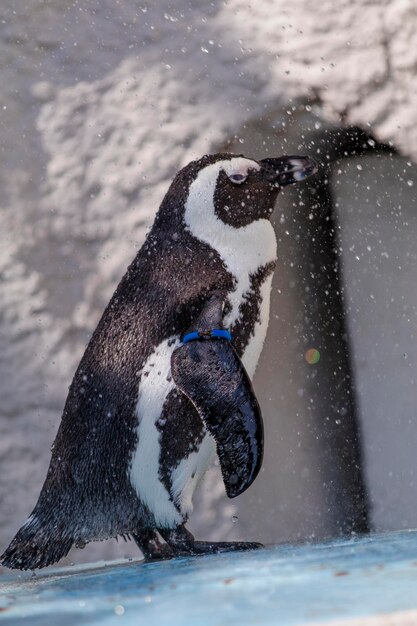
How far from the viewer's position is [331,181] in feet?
5.80

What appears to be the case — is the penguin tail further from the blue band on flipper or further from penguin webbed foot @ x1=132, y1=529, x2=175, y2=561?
the blue band on flipper

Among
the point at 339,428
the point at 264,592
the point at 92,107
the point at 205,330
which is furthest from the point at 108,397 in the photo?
the point at 92,107

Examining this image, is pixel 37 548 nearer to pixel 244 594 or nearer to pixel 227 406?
pixel 227 406

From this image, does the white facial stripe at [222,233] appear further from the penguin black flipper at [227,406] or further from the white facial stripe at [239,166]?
the penguin black flipper at [227,406]

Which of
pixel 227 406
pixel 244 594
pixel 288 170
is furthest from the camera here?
pixel 288 170

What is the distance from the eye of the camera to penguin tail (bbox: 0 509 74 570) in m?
1.16

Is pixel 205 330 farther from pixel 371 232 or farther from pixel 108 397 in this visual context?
pixel 371 232

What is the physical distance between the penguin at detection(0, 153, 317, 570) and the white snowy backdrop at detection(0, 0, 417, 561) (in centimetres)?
54

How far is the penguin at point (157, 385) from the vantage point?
3.79 feet

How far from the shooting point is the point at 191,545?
1.17 m

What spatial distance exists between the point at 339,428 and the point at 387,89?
687 millimetres

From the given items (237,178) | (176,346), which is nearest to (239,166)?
(237,178)

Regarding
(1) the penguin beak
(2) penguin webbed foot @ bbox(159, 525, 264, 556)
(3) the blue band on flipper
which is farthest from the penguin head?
(2) penguin webbed foot @ bbox(159, 525, 264, 556)

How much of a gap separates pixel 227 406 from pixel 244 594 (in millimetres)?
446
